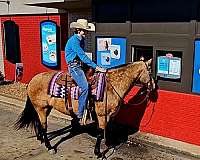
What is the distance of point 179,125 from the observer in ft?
20.1

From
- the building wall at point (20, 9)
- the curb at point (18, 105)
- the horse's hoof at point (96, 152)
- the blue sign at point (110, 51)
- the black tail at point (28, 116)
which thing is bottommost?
Result: the horse's hoof at point (96, 152)

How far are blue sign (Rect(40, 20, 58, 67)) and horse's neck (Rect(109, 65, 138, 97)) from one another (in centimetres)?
512

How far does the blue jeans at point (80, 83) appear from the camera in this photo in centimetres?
547

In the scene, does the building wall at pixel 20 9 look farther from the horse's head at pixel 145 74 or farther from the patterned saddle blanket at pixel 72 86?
the horse's head at pixel 145 74

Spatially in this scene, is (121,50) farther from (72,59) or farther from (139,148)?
(139,148)

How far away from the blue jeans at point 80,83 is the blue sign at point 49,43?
4.90 metres

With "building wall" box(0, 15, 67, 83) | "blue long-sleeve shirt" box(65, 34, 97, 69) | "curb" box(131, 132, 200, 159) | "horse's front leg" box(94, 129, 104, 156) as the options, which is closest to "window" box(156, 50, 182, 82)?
"curb" box(131, 132, 200, 159)

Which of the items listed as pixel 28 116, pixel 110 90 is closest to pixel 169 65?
pixel 110 90

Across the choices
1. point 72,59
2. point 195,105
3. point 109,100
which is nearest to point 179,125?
point 195,105

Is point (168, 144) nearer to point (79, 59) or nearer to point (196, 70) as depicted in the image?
point (196, 70)

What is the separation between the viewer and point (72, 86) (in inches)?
226

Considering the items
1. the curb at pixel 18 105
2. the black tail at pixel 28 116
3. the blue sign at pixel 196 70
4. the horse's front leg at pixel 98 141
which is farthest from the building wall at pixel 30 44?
the blue sign at pixel 196 70

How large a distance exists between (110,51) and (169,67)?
68.3 inches

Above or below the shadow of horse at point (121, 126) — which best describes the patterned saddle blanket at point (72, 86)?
above
